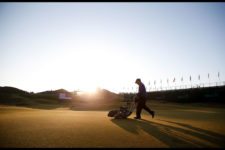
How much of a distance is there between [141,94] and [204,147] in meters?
6.03

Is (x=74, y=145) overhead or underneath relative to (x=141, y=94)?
underneath

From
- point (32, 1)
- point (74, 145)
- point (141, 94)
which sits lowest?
point (74, 145)

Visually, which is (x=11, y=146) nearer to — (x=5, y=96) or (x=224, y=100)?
(x=224, y=100)

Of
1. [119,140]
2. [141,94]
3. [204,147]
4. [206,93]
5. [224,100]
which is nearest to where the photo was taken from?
[204,147]

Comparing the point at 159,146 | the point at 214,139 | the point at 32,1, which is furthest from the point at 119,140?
the point at 32,1

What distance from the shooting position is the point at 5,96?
192 feet

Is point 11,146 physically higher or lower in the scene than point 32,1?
lower

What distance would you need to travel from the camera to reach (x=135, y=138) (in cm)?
530

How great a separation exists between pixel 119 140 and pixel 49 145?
1567 mm

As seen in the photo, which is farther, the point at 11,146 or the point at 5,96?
the point at 5,96

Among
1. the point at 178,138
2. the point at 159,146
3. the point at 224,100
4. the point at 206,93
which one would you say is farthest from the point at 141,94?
the point at 206,93

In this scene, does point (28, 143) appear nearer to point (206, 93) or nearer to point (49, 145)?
point (49, 145)

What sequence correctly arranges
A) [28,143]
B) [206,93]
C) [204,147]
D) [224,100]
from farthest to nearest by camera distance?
[206,93], [224,100], [28,143], [204,147]

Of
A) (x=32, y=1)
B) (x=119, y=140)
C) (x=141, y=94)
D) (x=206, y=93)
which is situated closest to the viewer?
(x=119, y=140)
